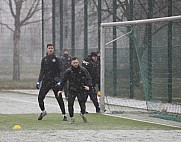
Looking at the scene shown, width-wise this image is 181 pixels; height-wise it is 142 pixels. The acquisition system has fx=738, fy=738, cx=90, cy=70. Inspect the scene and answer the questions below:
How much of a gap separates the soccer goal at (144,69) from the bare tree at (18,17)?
11952 mm

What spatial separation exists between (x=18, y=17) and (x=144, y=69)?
16.4 metres

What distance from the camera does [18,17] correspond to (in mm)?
37062

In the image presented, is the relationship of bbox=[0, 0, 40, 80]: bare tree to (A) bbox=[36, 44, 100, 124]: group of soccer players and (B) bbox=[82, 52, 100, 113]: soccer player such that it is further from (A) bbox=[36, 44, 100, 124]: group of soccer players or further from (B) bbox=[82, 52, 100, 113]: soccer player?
(A) bbox=[36, 44, 100, 124]: group of soccer players

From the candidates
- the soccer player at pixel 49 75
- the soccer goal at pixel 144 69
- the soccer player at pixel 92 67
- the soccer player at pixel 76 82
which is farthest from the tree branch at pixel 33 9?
the soccer player at pixel 76 82

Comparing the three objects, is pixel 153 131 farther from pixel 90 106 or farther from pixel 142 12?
pixel 142 12

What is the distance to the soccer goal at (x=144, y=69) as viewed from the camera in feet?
67.0

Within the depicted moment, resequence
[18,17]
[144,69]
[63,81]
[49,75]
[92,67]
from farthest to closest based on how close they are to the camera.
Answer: [18,17] < [92,67] < [144,69] < [49,75] < [63,81]

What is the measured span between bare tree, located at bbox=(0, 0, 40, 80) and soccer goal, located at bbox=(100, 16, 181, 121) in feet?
39.2

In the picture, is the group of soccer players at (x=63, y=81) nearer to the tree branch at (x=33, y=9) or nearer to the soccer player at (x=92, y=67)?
the soccer player at (x=92, y=67)

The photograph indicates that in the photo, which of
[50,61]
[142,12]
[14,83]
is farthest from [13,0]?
[50,61]

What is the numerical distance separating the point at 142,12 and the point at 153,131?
1172 cm

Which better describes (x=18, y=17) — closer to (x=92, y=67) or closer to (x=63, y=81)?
(x=92, y=67)

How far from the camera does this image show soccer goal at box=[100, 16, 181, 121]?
2042 cm

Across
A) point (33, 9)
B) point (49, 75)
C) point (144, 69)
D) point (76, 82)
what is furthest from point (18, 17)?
point (76, 82)
